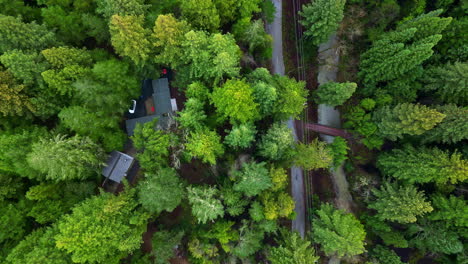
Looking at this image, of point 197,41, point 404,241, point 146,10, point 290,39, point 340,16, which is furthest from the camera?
point 290,39

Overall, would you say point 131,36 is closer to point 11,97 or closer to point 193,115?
point 193,115

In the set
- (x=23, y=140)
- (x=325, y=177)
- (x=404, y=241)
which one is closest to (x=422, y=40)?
(x=325, y=177)

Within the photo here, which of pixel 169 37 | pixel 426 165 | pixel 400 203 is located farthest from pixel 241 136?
pixel 426 165

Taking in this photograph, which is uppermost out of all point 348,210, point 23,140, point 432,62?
point 432,62

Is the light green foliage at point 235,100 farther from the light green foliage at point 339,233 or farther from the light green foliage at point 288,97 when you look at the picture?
the light green foliage at point 339,233

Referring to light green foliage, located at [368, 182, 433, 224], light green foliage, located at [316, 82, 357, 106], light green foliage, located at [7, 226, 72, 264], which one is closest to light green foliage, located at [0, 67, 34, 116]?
light green foliage, located at [7, 226, 72, 264]

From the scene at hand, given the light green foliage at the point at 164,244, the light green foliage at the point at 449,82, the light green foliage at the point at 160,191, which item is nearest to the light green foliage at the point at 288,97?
the light green foliage at the point at 160,191

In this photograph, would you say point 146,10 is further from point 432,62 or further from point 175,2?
point 432,62
